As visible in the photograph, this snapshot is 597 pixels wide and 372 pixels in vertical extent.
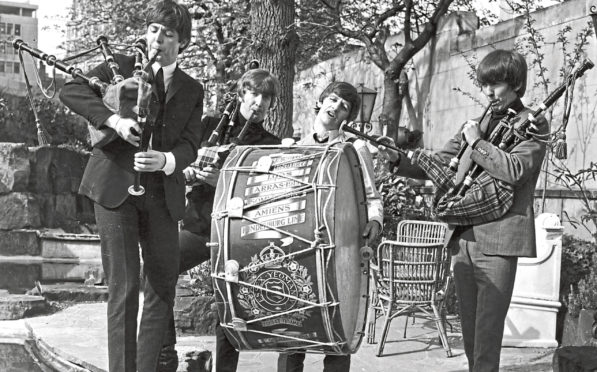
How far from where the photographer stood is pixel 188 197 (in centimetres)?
477

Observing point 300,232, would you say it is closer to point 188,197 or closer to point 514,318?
point 188,197

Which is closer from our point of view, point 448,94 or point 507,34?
point 507,34

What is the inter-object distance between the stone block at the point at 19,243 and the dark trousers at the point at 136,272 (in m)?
13.0

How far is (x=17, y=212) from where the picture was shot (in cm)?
1672

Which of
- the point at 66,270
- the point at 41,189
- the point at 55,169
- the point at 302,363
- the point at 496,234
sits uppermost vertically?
the point at 496,234

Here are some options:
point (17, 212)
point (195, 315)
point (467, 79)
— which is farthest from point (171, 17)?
point (17, 212)

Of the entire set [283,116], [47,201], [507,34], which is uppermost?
[507,34]

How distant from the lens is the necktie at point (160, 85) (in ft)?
12.8

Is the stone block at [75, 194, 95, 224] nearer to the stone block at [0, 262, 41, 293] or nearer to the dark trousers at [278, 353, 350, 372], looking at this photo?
the stone block at [0, 262, 41, 293]

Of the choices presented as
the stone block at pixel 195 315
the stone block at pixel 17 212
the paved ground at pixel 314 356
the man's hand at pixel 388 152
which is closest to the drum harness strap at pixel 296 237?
the man's hand at pixel 388 152

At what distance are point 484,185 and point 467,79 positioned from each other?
9.30 m

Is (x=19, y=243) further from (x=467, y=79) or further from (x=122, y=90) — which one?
(x=122, y=90)

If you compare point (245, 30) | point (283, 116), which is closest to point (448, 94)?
point (245, 30)

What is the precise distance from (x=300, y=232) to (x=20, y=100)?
58.5 ft
